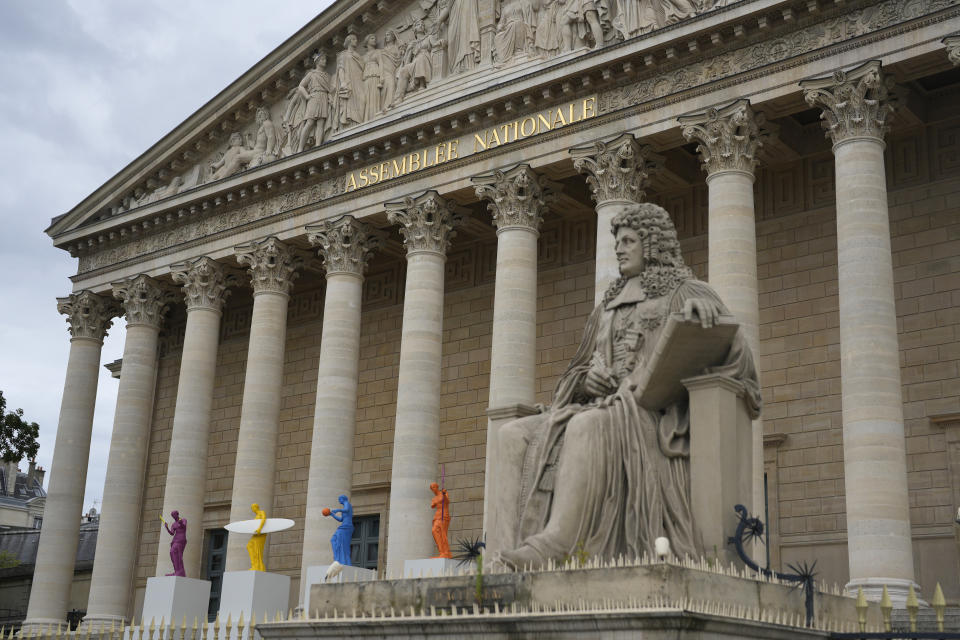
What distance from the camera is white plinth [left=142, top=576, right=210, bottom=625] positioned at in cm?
2152

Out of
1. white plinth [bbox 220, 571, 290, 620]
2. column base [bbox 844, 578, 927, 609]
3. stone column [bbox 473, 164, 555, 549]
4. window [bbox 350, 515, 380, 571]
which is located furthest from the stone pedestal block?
window [bbox 350, 515, 380, 571]

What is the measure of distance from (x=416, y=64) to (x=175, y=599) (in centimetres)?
1309

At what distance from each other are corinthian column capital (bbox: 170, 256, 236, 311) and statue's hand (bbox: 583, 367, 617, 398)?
21430 millimetres

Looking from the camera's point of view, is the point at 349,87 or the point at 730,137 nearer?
the point at 730,137

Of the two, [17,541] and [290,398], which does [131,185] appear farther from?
[17,541]

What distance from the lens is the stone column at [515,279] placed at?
2295 cm

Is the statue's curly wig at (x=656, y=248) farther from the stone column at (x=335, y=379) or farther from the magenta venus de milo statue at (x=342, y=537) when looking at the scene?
the stone column at (x=335, y=379)

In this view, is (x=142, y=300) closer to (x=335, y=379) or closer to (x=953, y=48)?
(x=335, y=379)

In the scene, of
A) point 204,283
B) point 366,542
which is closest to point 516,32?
point 204,283

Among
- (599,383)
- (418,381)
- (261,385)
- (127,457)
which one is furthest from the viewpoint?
(127,457)

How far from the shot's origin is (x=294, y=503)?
103 feet

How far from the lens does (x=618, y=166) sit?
22.7m

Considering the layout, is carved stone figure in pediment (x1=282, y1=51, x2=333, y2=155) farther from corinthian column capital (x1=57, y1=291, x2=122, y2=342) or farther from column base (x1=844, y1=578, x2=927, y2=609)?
column base (x1=844, y1=578, x2=927, y2=609)

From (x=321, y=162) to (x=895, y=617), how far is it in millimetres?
16560
